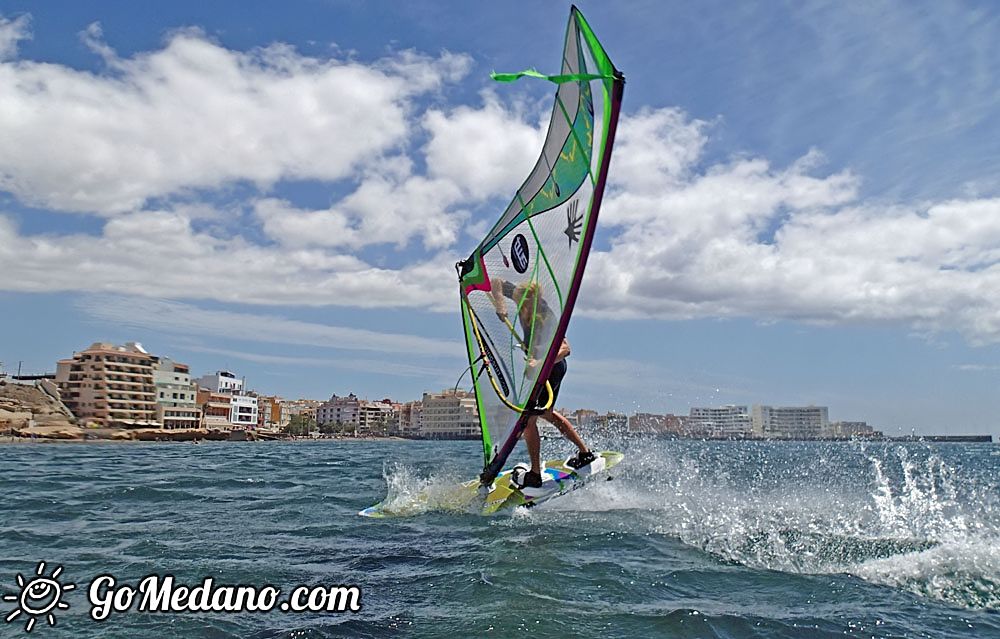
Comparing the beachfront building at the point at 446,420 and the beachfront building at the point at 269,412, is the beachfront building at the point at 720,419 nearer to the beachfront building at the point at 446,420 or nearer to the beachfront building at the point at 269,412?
the beachfront building at the point at 446,420

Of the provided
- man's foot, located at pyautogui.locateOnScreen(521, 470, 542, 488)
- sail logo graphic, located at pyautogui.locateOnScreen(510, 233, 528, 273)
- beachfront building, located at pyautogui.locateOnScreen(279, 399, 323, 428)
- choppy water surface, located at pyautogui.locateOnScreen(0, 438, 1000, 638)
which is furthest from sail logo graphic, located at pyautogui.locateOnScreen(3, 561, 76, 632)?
beachfront building, located at pyautogui.locateOnScreen(279, 399, 323, 428)

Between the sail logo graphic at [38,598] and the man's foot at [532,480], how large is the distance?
5.62m

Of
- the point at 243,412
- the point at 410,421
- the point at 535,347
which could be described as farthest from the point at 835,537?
the point at 410,421

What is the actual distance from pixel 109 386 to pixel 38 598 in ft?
336

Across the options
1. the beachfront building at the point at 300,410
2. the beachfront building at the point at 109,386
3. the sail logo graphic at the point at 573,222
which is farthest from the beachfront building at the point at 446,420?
the sail logo graphic at the point at 573,222

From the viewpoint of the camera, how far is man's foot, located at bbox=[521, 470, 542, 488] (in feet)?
33.1

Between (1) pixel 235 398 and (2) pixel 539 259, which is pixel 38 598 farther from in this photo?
(1) pixel 235 398

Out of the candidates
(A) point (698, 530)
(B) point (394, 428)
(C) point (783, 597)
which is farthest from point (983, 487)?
(B) point (394, 428)

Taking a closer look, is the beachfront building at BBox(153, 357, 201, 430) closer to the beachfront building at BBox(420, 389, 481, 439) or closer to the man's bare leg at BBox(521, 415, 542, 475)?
the beachfront building at BBox(420, 389, 481, 439)

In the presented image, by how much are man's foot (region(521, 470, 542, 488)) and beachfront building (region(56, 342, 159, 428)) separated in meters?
93.8

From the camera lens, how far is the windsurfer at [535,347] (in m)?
9.01

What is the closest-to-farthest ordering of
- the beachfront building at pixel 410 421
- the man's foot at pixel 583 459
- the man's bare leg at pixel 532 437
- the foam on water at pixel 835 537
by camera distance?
the foam on water at pixel 835 537 < the man's bare leg at pixel 532 437 < the man's foot at pixel 583 459 < the beachfront building at pixel 410 421

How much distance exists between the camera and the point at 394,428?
6171 inches

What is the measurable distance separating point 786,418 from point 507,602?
→ 203424 mm
